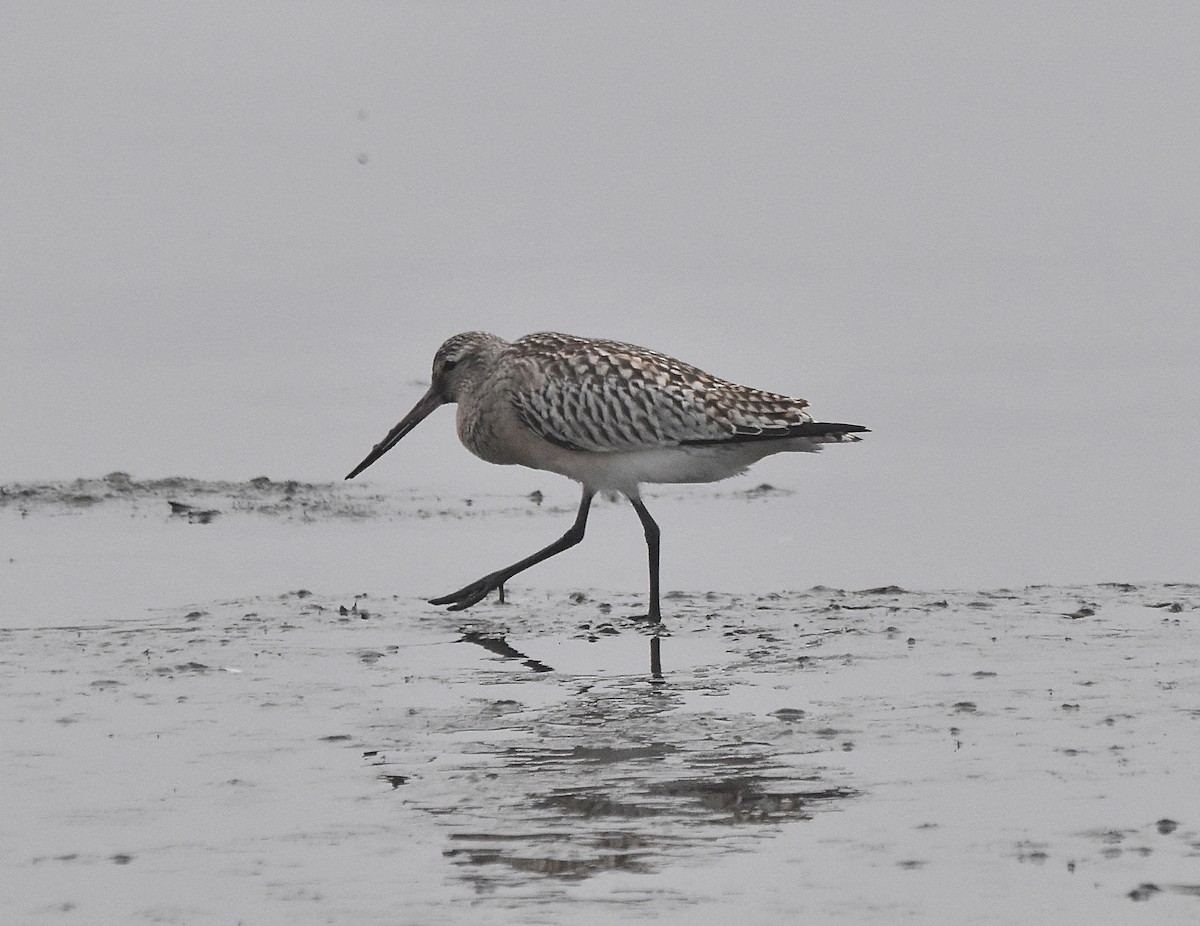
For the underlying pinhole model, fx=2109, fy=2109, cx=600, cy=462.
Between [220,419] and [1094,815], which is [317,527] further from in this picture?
[1094,815]

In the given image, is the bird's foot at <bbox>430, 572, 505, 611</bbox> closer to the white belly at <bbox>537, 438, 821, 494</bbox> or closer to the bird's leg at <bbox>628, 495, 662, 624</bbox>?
the bird's leg at <bbox>628, 495, 662, 624</bbox>

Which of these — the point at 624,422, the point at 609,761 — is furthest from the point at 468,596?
the point at 609,761

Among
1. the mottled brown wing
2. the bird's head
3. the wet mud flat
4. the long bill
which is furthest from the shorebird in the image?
the wet mud flat

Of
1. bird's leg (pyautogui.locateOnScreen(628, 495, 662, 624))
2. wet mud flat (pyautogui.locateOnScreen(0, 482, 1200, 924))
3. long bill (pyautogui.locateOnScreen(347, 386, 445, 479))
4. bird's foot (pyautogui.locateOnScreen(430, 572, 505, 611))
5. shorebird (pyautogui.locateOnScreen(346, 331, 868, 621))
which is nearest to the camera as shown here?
wet mud flat (pyautogui.locateOnScreen(0, 482, 1200, 924))

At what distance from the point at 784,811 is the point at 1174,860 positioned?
3.50ft

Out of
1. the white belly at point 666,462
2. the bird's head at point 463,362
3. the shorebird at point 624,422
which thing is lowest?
the white belly at point 666,462

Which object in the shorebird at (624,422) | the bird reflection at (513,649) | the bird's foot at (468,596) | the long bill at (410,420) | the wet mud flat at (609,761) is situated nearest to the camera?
the wet mud flat at (609,761)

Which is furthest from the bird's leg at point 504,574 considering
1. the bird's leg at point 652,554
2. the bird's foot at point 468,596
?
the bird's leg at point 652,554

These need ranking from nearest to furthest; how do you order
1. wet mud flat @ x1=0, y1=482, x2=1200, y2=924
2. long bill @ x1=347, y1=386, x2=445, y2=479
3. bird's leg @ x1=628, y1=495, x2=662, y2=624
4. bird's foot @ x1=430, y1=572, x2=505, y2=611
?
wet mud flat @ x1=0, y1=482, x2=1200, y2=924
bird's leg @ x1=628, y1=495, x2=662, y2=624
bird's foot @ x1=430, y1=572, x2=505, y2=611
long bill @ x1=347, y1=386, x2=445, y2=479

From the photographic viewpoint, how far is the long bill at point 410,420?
10.8m

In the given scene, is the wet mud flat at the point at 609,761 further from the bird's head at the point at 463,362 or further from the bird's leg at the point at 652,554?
the bird's head at the point at 463,362

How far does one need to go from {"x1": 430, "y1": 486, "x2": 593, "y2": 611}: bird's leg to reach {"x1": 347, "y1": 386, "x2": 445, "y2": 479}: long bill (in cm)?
113

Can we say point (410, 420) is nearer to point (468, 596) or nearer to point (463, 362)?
point (463, 362)

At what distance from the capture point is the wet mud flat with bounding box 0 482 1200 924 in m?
5.11
